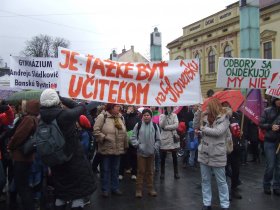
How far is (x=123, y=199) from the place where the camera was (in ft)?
22.4

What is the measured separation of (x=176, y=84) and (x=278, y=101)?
7.05 ft

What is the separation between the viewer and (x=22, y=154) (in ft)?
17.3

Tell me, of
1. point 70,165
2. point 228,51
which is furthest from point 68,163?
point 228,51

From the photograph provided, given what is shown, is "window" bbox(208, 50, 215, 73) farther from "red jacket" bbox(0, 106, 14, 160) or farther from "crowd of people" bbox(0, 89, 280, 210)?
"red jacket" bbox(0, 106, 14, 160)

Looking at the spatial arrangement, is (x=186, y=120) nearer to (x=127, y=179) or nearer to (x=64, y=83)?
(x=127, y=179)

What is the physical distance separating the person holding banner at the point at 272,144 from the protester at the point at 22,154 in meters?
3.98

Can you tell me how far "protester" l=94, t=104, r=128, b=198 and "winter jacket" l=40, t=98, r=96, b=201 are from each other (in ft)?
8.62

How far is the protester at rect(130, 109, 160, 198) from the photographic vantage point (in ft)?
23.1

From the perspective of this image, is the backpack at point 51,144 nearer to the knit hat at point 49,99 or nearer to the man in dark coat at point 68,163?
the man in dark coat at point 68,163

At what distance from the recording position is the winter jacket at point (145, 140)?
280 inches

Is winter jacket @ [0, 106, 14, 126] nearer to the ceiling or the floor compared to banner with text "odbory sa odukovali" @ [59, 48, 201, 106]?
nearer to the floor

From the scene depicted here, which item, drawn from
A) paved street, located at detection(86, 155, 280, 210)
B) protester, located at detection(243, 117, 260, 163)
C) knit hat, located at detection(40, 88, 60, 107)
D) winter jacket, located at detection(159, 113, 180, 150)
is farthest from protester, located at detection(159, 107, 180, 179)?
knit hat, located at detection(40, 88, 60, 107)

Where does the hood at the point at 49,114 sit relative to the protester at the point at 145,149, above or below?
above

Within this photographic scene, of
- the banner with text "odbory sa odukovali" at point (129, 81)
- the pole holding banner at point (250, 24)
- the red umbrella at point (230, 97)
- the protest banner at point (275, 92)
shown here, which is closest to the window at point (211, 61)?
the pole holding banner at point (250, 24)
